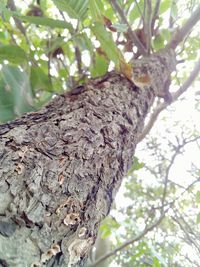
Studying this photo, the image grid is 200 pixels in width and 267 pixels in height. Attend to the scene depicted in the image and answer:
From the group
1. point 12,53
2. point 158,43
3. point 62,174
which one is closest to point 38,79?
point 12,53

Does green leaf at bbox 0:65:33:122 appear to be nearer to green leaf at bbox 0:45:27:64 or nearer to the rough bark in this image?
green leaf at bbox 0:45:27:64

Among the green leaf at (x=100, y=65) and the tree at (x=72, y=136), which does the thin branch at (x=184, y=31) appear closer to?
the tree at (x=72, y=136)

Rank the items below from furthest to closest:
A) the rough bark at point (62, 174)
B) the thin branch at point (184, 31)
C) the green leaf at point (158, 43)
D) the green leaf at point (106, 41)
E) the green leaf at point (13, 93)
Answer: the green leaf at point (158, 43)
the thin branch at point (184, 31)
the green leaf at point (13, 93)
the green leaf at point (106, 41)
the rough bark at point (62, 174)

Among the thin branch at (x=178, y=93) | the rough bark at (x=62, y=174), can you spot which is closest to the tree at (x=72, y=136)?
the rough bark at (x=62, y=174)

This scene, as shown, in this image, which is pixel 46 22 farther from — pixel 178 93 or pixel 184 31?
pixel 178 93

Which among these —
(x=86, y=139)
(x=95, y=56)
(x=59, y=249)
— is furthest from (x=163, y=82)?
(x=59, y=249)
